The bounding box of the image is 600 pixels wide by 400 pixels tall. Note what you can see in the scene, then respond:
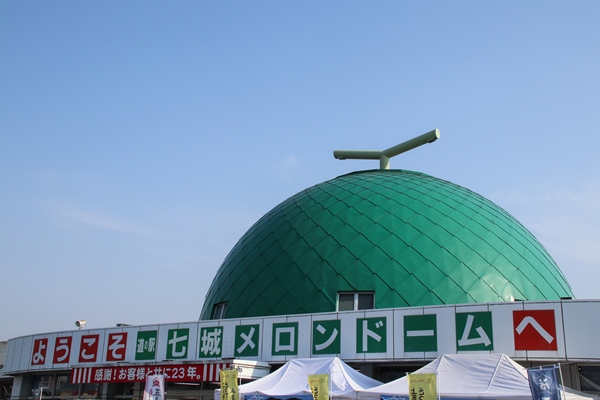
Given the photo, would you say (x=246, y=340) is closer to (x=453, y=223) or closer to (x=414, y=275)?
(x=414, y=275)

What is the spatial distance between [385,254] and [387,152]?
27.8 ft

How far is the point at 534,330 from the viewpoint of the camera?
14719 mm

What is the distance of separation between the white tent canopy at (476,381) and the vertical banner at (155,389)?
17.6 feet

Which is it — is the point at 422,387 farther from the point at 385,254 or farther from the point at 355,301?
the point at 385,254

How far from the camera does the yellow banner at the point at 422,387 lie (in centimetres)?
1218

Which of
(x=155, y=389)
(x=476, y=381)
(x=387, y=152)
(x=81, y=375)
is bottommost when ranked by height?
(x=155, y=389)

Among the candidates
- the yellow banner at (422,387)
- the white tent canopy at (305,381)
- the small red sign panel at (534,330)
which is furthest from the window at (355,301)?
the yellow banner at (422,387)

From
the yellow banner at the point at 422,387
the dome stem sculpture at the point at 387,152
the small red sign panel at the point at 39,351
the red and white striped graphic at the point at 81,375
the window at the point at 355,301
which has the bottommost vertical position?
the yellow banner at the point at 422,387

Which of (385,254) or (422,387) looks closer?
(422,387)

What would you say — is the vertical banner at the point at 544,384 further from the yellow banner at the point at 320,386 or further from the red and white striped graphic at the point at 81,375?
the red and white striped graphic at the point at 81,375

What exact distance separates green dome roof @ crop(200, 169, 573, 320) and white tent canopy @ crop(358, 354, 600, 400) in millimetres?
5304

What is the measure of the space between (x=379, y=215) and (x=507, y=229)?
4716 mm

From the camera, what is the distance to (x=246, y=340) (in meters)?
18.5

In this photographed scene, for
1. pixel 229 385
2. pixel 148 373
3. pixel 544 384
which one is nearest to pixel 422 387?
pixel 544 384
